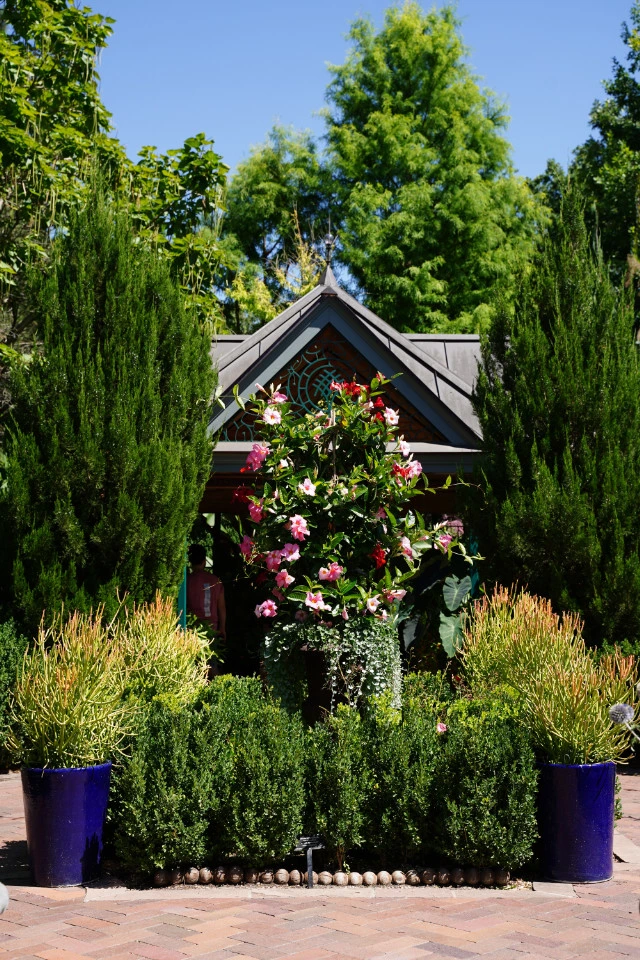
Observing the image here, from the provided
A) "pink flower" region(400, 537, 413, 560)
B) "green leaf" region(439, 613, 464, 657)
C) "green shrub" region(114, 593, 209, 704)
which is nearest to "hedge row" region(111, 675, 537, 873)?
"green shrub" region(114, 593, 209, 704)

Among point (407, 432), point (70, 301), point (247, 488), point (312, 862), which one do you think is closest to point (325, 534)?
point (247, 488)

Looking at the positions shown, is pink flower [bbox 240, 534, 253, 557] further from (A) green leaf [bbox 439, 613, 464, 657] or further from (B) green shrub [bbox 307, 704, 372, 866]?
(A) green leaf [bbox 439, 613, 464, 657]

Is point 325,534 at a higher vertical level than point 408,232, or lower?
lower

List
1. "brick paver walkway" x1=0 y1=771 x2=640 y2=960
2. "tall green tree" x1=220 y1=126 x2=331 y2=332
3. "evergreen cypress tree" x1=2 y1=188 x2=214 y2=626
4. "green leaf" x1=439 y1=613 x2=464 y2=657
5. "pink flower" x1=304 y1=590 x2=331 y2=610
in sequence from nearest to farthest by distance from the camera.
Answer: "brick paver walkway" x1=0 y1=771 x2=640 y2=960 < "pink flower" x1=304 y1=590 x2=331 y2=610 < "evergreen cypress tree" x1=2 y1=188 x2=214 y2=626 < "green leaf" x1=439 y1=613 x2=464 y2=657 < "tall green tree" x1=220 y1=126 x2=331 y2=332

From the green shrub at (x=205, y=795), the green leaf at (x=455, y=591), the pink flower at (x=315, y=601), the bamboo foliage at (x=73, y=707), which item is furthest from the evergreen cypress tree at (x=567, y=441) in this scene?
the green shrub at (x=205, y=795)

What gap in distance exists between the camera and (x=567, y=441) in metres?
9.38

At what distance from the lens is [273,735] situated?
579cm

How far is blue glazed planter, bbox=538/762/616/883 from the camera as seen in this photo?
225 inches

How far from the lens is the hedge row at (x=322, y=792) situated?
557cm

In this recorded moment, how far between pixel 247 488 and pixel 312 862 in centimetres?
269

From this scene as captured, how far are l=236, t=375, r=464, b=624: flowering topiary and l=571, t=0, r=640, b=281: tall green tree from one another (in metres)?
18.1

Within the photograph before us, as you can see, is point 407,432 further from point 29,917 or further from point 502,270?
point 502,270

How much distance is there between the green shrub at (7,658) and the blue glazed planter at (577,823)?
4.88 metres

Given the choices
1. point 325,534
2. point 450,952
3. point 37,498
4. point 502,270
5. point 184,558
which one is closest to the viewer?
→ point 450,952
